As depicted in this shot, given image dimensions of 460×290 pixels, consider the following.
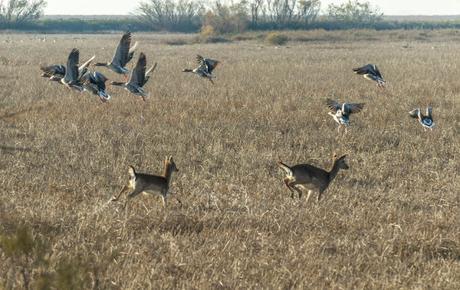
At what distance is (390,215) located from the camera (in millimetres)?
6938

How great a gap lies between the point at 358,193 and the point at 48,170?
359 cm

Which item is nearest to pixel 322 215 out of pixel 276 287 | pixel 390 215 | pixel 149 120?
pixel 390 215

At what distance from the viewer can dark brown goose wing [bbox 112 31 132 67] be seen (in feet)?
42.8

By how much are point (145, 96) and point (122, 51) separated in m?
0.92

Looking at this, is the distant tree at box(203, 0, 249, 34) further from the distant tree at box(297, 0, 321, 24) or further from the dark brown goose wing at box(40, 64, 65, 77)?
the dark brown goose wing at box(40, 64, 65, 77)

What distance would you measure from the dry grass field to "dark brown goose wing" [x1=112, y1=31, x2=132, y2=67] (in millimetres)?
911

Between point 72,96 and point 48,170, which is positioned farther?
point 72,96

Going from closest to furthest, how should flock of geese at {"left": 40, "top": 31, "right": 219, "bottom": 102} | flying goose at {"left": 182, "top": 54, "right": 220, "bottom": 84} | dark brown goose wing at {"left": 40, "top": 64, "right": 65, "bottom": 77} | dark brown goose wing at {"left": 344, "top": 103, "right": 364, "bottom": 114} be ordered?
1. dark brown goose wing at {"left": 344, "top": 103, "right": 364, "bottom": 114}
2. flock of geese at {"left": 40, "top": 31, "right": 219, "bottom": 102}
3. dark brown goose wing at {"left": 40, "top": 64, "right": 65, "bottom": 77}
4. flying goose at {"left": 182, "top": 54, "right": 220, "bottom": 84}

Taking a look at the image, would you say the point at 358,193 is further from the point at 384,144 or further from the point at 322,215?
the point at 384,144

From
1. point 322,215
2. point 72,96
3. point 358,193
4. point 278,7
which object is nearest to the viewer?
point 322,215

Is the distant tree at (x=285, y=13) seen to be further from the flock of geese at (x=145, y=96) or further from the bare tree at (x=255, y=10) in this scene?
the flock of geese at (x=145, y=96)

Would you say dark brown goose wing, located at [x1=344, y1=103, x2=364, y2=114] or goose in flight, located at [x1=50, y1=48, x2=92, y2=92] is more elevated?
goose in flight, located at [x1=50, y1=48, x2=92, y2=92]

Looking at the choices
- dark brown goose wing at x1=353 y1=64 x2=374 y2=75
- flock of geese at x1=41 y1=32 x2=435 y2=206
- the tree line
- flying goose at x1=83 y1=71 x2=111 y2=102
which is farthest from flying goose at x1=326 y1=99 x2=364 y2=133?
the tree line

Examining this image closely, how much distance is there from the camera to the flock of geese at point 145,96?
276 inches
